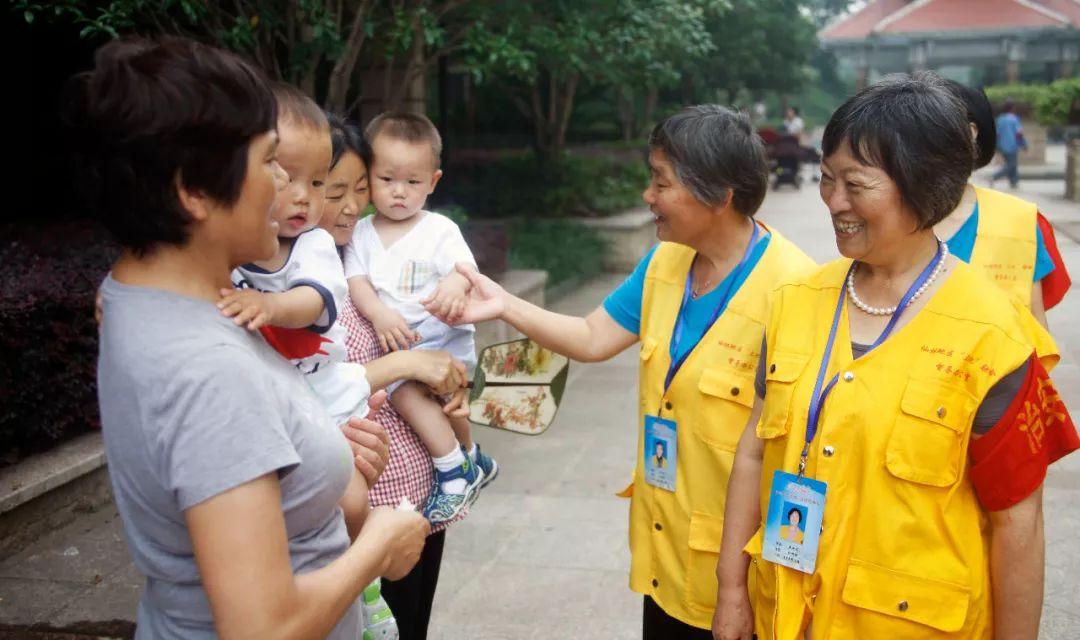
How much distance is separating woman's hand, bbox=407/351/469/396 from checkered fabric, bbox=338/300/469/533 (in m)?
0.12

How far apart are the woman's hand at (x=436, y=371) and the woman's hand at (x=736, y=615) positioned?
33.4 inches

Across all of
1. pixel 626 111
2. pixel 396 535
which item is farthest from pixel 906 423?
pixel 626 111

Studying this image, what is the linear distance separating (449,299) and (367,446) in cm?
77

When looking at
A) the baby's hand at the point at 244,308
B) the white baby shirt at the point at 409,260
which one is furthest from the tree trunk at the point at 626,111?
the baby's hand at the point at 244,308

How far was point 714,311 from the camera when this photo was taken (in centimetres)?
277

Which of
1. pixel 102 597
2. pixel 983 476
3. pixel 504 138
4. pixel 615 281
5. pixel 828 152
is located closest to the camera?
pixel 983 476

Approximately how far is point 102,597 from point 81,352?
129 centimetres

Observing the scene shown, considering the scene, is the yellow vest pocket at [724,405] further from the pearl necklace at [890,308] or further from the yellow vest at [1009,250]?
the yellow vest at [1009,250]

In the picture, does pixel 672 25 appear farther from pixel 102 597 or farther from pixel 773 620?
pixel 773 620

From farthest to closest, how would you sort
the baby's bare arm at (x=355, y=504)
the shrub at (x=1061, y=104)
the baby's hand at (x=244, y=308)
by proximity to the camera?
the shrub at (x=1061, y=104) → the baby's bare arm at (x=355, y=504) → the baby's hand at (x=244, y=308)

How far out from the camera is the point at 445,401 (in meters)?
2.88

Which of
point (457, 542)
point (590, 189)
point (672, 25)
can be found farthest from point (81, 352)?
point (590, 189)

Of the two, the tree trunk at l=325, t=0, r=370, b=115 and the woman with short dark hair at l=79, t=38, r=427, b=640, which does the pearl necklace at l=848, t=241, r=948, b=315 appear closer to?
the woman with short dark hair at l=79, t=38, r=427, b=640

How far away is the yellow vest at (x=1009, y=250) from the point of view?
3.27 m
